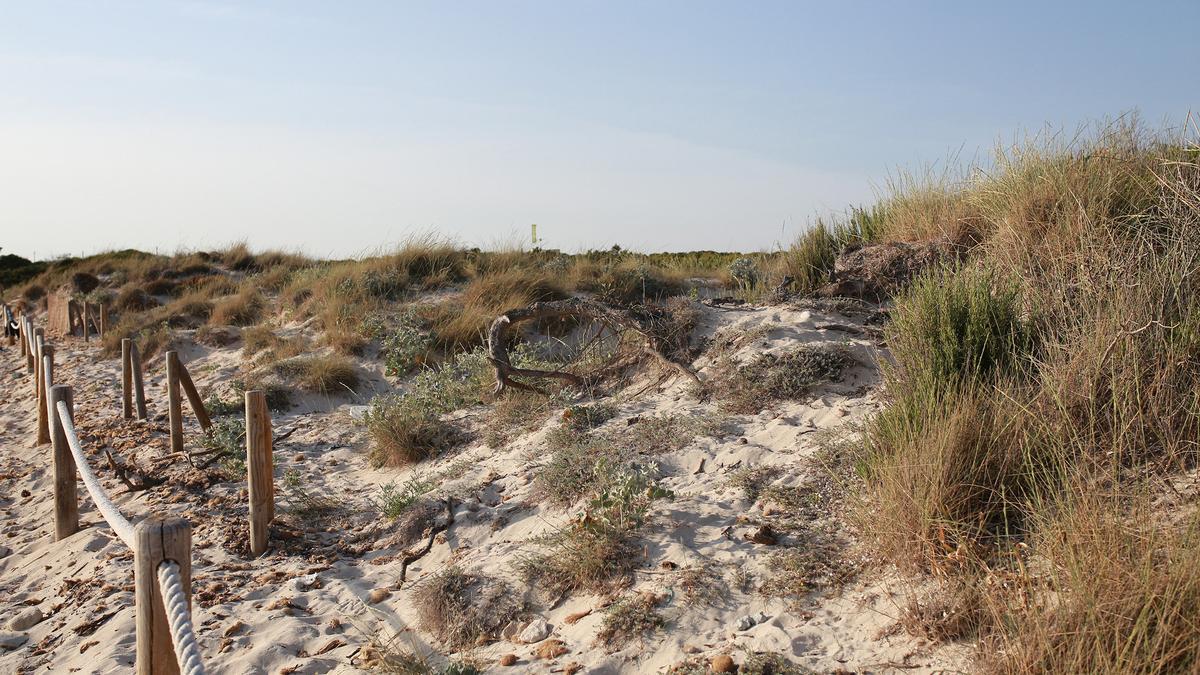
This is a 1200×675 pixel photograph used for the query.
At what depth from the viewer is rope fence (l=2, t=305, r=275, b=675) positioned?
2756 mm

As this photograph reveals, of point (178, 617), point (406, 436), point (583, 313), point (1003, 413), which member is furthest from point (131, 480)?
point (1003, 413)

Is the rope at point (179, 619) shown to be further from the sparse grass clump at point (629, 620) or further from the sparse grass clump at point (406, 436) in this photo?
the sparse grass clump at point (406, 436)

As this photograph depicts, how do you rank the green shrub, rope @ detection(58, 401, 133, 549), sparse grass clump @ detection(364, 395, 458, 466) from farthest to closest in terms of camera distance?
sparse grass clump @ detection(364, 395, 458, 466), the green shrub, rope @ detection(58, 401, 133, 549)

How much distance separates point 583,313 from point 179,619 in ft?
18.1

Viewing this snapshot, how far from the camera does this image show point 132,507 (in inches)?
262

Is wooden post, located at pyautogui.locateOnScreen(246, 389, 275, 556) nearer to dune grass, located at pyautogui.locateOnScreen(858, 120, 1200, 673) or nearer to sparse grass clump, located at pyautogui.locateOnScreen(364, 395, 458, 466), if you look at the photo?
sparse grass clump, located at pyautogui.locateOnScreen(364, 395, 458, 466)

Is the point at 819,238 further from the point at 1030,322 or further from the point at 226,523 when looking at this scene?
the point at 226,523

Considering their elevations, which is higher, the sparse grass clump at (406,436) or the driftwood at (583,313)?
the driftwood at (583,313)

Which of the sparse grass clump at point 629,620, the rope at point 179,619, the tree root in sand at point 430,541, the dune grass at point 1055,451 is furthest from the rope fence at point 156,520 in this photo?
the dune grass at point 1055,451

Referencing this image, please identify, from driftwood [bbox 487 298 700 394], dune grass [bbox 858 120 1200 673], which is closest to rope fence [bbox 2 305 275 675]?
driftwood [bbox 487 298 700 394]

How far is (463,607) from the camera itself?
416cm

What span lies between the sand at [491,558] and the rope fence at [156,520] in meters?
0.30

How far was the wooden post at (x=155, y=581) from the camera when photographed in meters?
2.83

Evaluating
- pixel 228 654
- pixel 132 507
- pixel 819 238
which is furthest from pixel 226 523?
pixel 819 238
